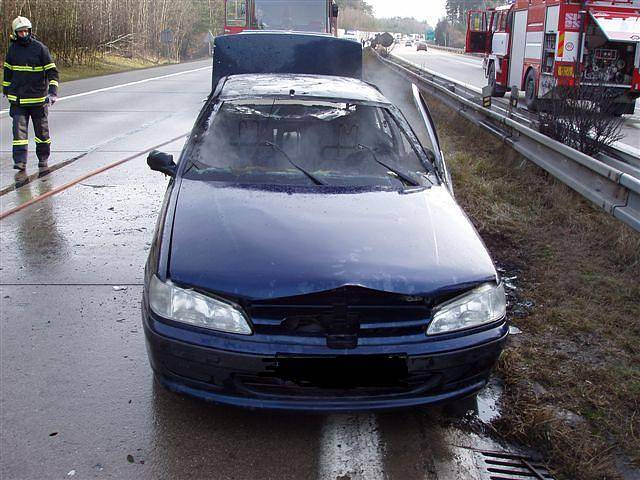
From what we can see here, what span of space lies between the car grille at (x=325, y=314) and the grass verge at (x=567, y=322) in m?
0.92

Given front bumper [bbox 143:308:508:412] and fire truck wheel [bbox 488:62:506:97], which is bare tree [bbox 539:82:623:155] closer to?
front bumper [bbox 143:308:508:412]

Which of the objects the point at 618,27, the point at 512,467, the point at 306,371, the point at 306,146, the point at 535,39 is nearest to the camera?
the point at 306,371

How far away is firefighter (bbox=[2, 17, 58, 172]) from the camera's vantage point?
815 cm

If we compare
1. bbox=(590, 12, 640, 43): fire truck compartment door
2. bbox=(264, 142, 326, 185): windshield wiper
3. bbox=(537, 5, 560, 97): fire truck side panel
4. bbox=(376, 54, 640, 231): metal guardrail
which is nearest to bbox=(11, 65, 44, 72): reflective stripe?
bbox=(264, 142, 326, 185): windshield wiper

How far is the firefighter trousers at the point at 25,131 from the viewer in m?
8.21

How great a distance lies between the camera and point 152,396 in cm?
331

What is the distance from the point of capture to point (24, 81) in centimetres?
Answer: 818

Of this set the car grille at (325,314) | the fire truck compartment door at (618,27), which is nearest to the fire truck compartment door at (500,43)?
the fire truck compartment door at (618,27)

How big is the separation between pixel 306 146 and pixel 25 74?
544 cm

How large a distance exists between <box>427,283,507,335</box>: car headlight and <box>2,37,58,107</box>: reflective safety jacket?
694cm

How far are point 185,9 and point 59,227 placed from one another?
181 feet

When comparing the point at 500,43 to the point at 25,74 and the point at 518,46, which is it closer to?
the point at 518,46

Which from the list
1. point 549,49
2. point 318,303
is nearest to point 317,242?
point 318,303

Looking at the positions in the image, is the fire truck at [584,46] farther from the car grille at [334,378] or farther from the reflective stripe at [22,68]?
the car grille at [334,378]
